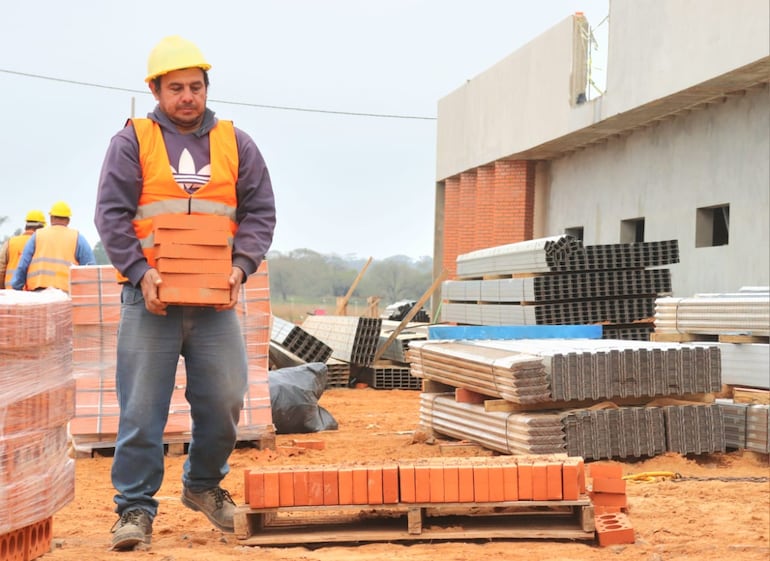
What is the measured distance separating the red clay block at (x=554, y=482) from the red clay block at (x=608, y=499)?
1.70 feet

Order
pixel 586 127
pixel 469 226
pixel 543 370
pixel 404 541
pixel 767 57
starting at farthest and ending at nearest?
pixel 469 226
pixel 586 127
pixel 767 57
pixel 543 370
pixel 404 541

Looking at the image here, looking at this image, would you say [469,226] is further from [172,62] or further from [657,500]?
[172,62]

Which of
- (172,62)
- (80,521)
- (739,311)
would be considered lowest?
(80,521)

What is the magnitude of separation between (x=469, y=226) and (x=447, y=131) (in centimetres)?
377

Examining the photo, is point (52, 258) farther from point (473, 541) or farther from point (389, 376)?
point (473, 541)

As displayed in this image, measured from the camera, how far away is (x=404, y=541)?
5586mm

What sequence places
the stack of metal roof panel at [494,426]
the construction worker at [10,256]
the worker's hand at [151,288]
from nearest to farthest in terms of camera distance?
the worker's hand at [151,288]
the stack of metal roof panel at [494,426]
the construction worker at [10,256]

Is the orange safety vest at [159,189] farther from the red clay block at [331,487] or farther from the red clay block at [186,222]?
the red clay block at [331,487]

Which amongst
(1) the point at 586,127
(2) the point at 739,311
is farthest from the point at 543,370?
(1) the point at 586,127

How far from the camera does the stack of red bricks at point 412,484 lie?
18.2 feet

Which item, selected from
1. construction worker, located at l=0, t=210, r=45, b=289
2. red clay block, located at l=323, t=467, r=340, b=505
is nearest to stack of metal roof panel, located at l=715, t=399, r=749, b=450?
red clay block, located at l=323, t=467, r=340, b=505

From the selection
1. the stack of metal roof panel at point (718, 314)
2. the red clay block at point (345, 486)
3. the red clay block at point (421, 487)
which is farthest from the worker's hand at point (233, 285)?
the stack of metal roof panel at point (718, 314)

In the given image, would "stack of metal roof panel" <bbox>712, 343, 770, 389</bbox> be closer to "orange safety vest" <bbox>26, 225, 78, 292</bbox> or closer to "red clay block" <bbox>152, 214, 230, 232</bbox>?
"red clay block" <bbox>152, 214, 230, 232</bbox>

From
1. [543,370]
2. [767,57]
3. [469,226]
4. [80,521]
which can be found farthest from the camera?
[469,226]
